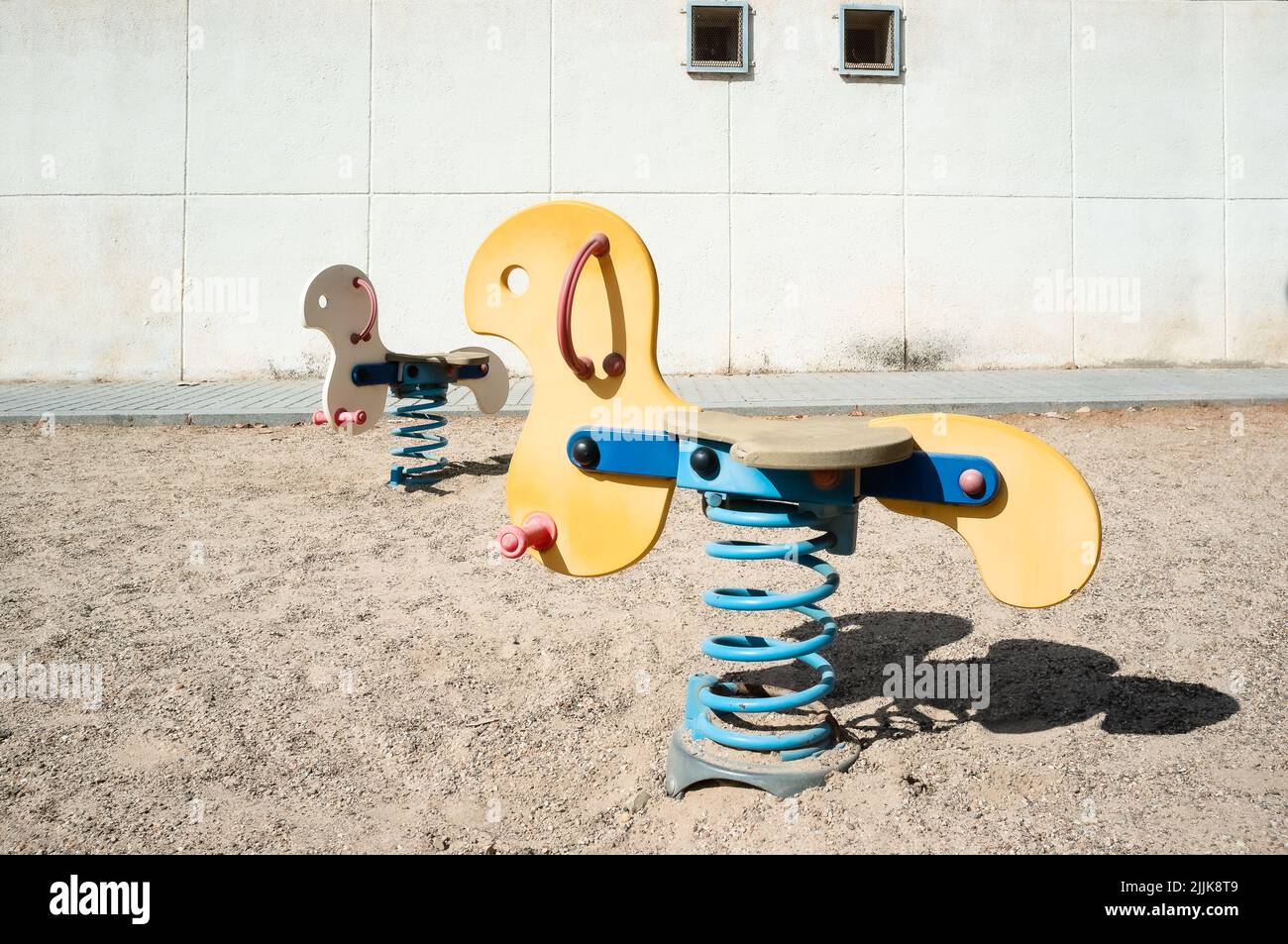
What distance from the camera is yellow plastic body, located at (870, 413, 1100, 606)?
297 centimetres

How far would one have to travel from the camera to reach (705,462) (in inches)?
119

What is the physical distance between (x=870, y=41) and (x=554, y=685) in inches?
389

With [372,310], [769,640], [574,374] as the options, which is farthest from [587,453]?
[372,310]

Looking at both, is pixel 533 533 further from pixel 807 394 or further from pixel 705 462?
pixel 807 394

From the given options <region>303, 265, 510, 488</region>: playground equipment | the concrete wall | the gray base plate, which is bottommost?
the gray base plate

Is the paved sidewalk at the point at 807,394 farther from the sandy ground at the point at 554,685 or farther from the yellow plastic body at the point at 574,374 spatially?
the yellow plastic body at the point at 574,374

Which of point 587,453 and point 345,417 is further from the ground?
point 345,417

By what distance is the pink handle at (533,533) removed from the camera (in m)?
3.14

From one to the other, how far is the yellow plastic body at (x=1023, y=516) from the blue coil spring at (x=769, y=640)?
0.32m

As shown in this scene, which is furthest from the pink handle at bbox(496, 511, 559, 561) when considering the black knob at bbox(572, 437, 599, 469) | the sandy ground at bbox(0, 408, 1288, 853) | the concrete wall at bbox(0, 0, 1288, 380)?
the concrete wall at bbox(0, 0, 1288, 380)

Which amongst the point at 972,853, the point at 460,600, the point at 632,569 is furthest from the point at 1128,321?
the point at 972,853

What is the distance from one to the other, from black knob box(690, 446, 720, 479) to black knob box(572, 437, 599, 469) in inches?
12.8

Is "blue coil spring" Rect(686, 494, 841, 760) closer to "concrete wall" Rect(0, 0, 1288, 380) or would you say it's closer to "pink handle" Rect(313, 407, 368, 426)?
"pink handle" Rect(313, 407, 368, 426)
